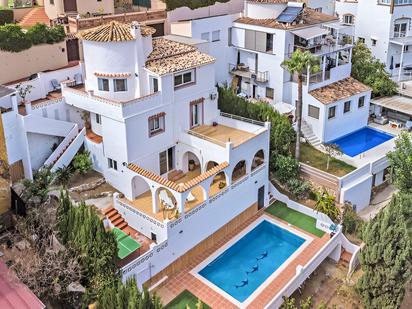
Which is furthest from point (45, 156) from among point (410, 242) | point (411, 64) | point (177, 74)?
point (411, 64)

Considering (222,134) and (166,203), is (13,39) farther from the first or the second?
(166,203)

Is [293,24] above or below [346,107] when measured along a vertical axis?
above

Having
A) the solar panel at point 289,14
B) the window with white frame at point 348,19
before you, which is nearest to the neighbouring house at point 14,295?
the solar panel at point 289,14

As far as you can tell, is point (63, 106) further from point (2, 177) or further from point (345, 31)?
point (345, 31)

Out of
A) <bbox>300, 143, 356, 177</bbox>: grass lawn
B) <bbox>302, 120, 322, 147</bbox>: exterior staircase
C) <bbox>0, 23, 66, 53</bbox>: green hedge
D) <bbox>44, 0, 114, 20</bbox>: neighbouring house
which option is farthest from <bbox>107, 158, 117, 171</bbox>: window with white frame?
<bbox>302, 120, 322, 147</bbox>: exterior staircase

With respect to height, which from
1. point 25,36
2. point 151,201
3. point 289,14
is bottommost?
point 151,201

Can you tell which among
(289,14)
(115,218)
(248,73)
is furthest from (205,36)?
(115,218)

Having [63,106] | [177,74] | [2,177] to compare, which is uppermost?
[177,74]
